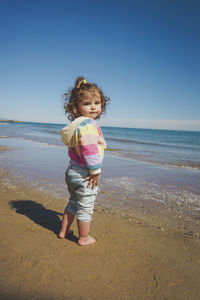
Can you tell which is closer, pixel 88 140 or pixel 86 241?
pixel 88 140

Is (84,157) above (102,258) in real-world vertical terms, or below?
above

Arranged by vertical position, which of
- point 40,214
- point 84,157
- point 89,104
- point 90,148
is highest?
point 89,104

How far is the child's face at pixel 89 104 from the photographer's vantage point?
92.4 inches

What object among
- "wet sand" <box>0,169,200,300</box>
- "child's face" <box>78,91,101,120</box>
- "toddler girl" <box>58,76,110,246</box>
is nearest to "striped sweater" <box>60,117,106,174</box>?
"toddler girl" <box>58,76,110,246</box>

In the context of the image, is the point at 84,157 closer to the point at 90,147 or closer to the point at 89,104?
the point at 90,147

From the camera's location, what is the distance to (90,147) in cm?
205

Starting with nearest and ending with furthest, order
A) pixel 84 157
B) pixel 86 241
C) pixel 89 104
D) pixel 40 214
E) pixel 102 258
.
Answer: pixel 102 258
pixel 84 157
pixel 86 241
pixel 89 104
pixel 40 214

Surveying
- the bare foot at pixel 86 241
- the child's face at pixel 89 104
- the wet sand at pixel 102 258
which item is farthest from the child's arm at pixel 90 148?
the wet sand at pixel 102 258

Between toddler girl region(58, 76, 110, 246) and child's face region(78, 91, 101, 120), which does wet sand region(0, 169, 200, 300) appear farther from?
child's face region(78, 91, 101, 120)

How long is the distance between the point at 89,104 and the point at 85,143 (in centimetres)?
59

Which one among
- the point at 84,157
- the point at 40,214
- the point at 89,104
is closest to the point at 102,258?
the point at 84,157

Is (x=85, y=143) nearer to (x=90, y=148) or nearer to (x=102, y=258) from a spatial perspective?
(x=90, y=148)

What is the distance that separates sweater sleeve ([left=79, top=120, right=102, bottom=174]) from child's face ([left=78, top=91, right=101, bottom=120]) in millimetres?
338

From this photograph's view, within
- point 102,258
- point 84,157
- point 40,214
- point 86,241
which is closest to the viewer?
point 102,258
